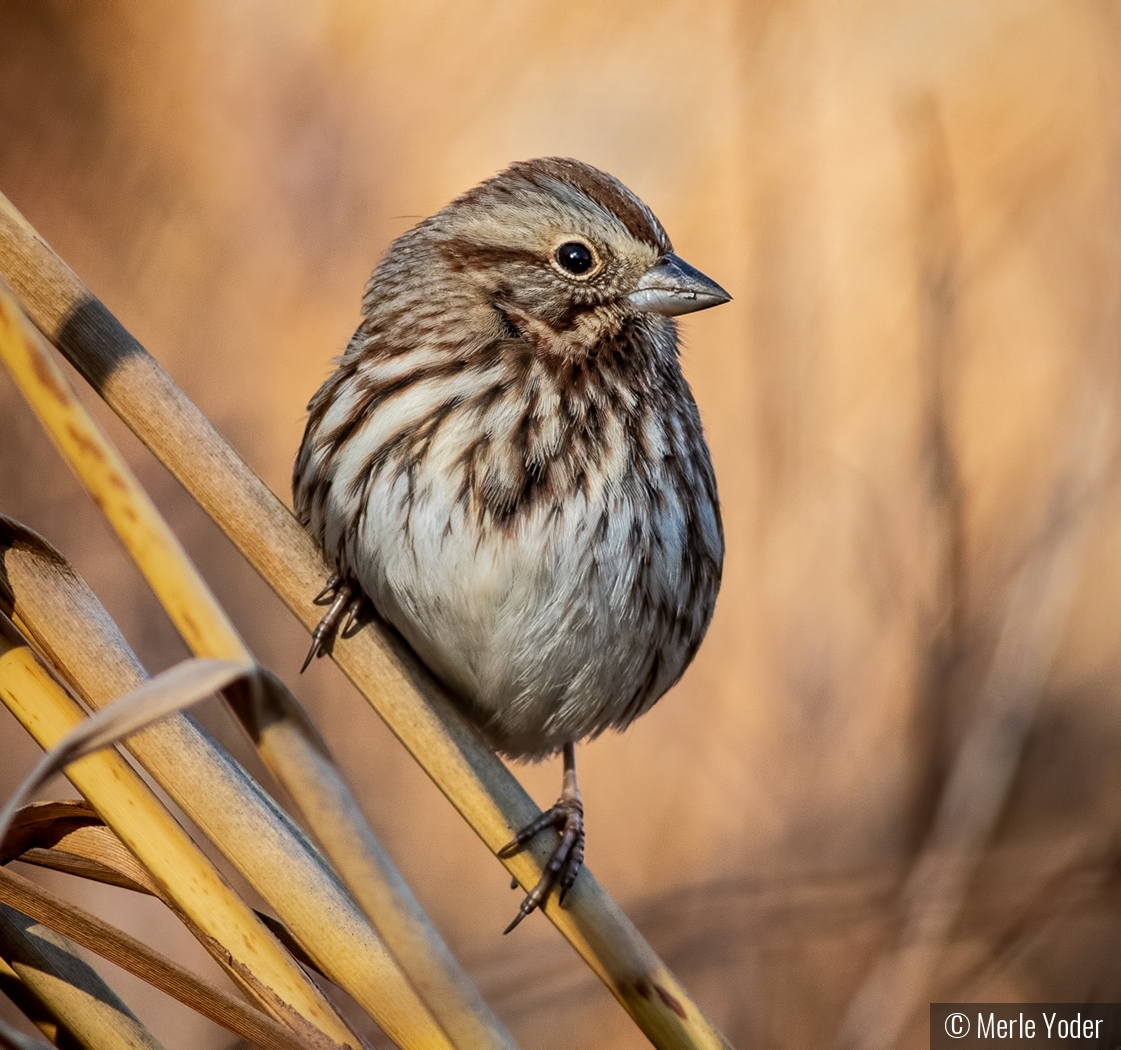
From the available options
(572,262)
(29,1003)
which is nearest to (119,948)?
(29,1003)

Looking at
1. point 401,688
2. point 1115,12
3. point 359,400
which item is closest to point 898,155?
point 1115,12

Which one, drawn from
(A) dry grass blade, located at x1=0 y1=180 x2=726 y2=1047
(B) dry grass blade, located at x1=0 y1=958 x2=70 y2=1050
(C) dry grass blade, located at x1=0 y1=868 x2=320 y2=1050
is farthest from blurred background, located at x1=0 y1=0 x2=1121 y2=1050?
(C) dry grass blade, located at x1=0 y1=868 x2=320 y2=1050

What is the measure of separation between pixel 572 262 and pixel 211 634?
1.02 metres

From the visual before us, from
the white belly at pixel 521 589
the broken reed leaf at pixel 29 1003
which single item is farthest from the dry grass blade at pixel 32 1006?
the white belly at pixel 521 589

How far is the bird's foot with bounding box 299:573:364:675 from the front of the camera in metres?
1.44

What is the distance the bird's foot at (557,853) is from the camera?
4.26 ft

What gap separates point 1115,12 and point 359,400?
1675 mm

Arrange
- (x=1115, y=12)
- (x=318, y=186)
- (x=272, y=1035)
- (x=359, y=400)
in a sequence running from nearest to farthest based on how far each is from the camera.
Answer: (x=272, y=1035) < (x=359, y=400) < (x=1115, y=12) < (x=318, y=186)

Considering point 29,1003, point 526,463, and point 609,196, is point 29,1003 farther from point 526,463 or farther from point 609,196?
point 609,196

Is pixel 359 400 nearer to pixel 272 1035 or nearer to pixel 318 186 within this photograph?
pixel 272 1035

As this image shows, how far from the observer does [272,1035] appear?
3.14ft

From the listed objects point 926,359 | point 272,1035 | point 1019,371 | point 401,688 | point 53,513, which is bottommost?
point 272,1035

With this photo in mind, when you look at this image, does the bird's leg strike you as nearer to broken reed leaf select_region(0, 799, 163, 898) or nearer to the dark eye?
broken reed leaf select_region(0, 799, 163, 898)

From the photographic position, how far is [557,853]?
4.81 feet
